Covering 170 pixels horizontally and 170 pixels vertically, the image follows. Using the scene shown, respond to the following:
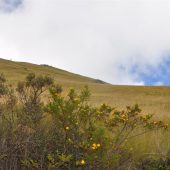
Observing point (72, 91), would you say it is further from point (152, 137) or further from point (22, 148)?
point (152, 137)

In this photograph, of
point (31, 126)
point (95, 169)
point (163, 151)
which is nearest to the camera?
point (95, 169)

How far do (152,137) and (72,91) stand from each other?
2.56 meters

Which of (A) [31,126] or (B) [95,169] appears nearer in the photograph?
(B) [95,169]

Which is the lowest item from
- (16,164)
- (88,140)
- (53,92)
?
(16,164)

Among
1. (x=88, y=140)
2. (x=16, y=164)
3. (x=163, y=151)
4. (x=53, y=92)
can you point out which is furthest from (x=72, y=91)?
(x=163, y=151)

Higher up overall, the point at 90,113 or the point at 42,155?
the point at 90,113

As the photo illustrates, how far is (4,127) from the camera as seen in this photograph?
8.43 m

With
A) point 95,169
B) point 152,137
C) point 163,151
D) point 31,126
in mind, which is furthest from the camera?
point 152,137

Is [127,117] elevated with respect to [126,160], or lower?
elevated

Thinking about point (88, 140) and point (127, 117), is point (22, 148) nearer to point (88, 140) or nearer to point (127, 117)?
point (88, 140)

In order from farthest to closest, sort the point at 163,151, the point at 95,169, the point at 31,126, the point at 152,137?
the point at 152,137
the point at 163,151
the point at 31,126
the point at 95,169

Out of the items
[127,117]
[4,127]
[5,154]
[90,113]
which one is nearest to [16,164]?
[5,154]

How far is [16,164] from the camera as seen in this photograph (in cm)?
788

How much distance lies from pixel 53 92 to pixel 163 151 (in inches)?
99.9
